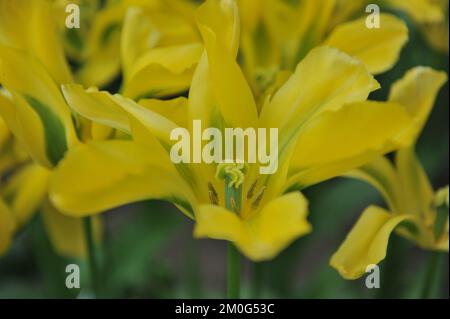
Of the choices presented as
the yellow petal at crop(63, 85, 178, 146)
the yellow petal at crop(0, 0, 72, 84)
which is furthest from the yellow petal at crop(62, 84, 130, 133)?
the yellow petal at crop(0, 0, 72, 84)

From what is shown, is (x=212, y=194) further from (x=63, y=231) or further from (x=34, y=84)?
(x=63, y=231)

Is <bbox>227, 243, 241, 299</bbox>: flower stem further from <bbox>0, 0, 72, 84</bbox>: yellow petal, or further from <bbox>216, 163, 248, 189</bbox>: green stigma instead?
<bbox>0, 0, 72, 84</bbox>: yellow petal

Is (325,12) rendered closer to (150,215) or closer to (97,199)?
(97,199)

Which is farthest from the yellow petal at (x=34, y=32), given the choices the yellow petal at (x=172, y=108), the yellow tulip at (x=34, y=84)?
the yellow petal at (x=172, y=108)

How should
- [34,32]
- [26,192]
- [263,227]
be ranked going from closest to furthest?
[263,227]
[34,32]
[26,192]

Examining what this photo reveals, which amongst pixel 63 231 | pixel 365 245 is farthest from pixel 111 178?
pixel 63 231

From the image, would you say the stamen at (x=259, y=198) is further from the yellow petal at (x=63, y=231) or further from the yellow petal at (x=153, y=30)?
the yellow petal at (x=63, y=231)

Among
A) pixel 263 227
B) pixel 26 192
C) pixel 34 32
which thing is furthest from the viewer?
pixel 26 192
